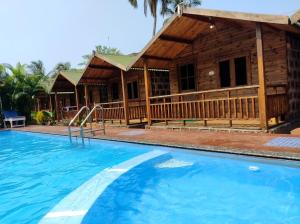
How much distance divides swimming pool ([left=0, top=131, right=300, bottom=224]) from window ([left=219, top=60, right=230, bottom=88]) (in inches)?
200

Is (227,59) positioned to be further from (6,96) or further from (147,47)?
(6,96)

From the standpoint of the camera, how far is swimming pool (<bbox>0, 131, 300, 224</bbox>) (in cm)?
418

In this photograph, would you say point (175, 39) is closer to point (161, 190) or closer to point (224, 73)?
point (224, 73)

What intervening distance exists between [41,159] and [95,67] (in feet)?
23.8

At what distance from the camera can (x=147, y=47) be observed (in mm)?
10750

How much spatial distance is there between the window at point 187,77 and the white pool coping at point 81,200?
7.08 m

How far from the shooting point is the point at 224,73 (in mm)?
11477

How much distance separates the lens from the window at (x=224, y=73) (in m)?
11.3

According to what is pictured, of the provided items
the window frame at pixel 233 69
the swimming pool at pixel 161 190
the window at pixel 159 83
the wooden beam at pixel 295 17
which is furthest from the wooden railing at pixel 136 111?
the wooden beam at pixel 295 17

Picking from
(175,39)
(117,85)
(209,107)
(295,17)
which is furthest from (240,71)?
(117,85)

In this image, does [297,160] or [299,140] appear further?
[299,140]

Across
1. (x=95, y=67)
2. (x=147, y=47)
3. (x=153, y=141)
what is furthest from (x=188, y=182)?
(x=95, y=67)

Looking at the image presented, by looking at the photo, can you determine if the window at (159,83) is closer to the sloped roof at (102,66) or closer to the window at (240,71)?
the sloped roof at (102,66)

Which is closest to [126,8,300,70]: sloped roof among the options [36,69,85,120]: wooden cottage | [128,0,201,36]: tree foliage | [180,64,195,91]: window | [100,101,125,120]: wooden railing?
[180,64,195,91]: window
